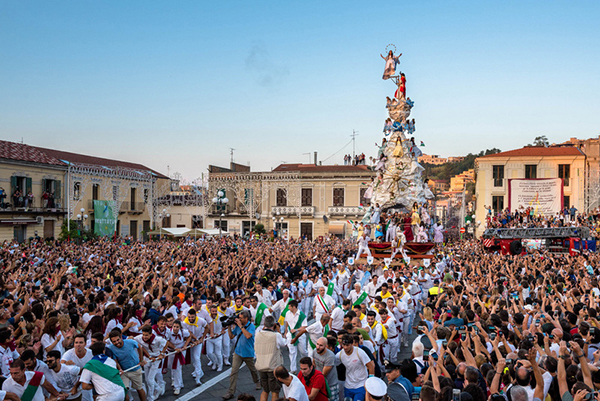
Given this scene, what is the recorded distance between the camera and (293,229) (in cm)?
4788

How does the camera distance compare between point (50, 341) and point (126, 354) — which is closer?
point (126, 354)

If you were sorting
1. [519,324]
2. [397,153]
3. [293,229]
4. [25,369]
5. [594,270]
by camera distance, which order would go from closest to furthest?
[25,369] → [519,324] → [594,270] → [397,153] → [293,229]

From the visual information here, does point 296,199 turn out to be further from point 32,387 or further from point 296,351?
point 32,387

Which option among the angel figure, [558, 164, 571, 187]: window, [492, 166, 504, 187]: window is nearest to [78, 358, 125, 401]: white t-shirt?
the angel figure

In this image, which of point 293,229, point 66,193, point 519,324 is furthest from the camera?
point 293,229

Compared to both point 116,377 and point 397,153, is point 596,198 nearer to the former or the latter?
point 397,153

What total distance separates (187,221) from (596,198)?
1445 inches

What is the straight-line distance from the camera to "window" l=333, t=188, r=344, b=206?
46.8 metres

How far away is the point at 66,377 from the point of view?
616cm

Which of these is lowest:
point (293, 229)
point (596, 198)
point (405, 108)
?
point (293, 229)

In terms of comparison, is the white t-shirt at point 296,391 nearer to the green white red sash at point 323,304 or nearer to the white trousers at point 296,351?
the white trousers at point 296,351

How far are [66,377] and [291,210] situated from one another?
1641 inches

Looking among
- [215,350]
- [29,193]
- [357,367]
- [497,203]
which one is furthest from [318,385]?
[497,203]

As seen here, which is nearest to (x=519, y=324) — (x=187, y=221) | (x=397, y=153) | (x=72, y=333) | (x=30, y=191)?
(x=72, y=333)
